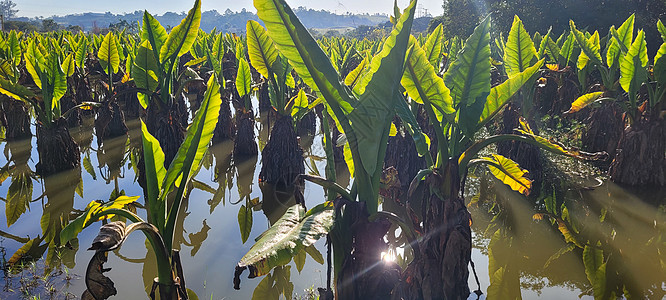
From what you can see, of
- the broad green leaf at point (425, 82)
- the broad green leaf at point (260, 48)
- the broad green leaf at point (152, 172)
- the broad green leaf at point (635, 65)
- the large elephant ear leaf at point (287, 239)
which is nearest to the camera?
the large elephant ear leaf at point (287, 239)

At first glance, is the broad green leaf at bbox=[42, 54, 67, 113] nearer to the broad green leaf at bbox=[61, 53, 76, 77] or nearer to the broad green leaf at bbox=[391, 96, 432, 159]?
the broad green leaf at bbox=[61, 53, 76, 77]

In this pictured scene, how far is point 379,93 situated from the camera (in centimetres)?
195

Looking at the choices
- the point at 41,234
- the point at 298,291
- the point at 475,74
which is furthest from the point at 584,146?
the point at 41,234

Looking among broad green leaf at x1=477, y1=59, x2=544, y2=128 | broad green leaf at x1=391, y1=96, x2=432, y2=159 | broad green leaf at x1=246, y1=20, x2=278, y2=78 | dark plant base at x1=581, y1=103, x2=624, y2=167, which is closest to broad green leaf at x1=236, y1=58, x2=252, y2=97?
broad green leaf at x1=246, y1=20, x2=278, y2=78

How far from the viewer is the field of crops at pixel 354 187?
6.69 ft

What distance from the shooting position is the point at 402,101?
256 cm

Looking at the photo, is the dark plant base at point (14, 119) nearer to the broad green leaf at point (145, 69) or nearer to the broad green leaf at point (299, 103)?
the broad green leaf at point (145, 69)

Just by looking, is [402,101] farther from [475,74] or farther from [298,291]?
[298,291]

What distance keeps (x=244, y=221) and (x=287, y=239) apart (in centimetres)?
227

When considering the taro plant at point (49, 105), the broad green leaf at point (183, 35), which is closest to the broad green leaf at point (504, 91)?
the broad green leaf at point (183, 35)

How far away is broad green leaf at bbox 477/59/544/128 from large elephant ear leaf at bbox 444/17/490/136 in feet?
0.15

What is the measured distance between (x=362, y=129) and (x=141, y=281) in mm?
1755

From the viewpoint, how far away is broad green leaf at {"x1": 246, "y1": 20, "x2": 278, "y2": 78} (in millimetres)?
3996

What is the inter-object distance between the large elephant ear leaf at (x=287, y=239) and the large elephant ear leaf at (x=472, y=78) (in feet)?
2.83
